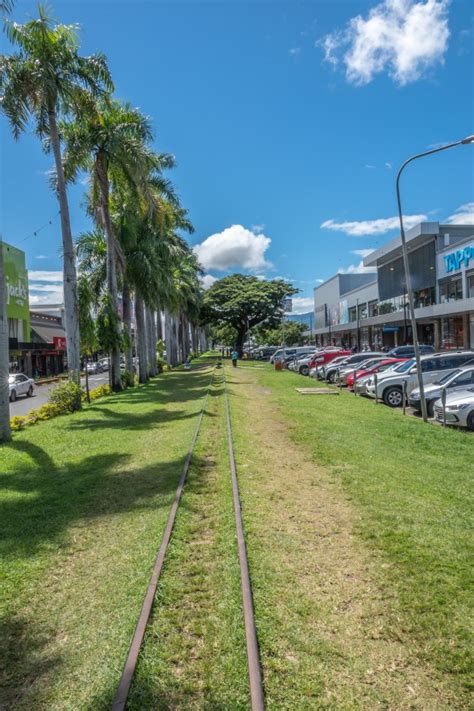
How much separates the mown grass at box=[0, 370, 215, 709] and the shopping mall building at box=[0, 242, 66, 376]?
28.2 meters

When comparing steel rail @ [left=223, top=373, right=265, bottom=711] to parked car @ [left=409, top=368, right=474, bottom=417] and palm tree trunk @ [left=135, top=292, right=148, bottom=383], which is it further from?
palm tree trunk @ [left=135, top=292, right=148, bottom=383]

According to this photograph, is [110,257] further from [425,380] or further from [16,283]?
[16,283]

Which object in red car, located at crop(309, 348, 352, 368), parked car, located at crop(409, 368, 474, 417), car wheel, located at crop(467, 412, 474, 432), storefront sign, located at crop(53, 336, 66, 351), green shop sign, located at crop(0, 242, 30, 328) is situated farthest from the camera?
storefront sign, located at crop(53, 336, 66, 351)

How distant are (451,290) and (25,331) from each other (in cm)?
3457

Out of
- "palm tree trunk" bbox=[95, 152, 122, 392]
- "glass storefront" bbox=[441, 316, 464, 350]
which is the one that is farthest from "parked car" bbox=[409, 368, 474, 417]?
"glass storefront" bbox=[441, 316, 464, 350]

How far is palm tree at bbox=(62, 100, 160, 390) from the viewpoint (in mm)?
20328

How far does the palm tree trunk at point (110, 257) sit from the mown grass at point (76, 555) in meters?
12.6

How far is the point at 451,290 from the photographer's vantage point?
4150 cm

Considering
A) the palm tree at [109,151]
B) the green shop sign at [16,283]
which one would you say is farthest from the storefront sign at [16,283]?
the palm tree at [109,151]

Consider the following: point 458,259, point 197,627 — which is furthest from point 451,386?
point 458,259

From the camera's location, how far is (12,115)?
16297mm

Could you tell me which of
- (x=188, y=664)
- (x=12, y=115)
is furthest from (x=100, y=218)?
(x=188, y=664)

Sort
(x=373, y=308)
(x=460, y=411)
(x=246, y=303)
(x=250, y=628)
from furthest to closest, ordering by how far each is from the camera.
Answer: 1. (x=373, y=308)
2. (x=246, y=303)
3. (x=460, y=411)
4. (x=250, y=628)

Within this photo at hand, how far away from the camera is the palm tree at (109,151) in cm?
2033
